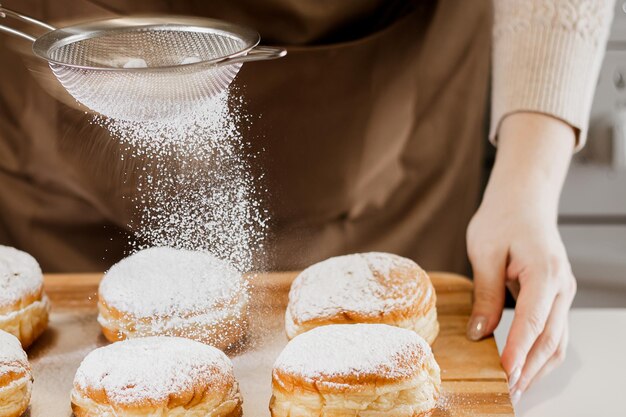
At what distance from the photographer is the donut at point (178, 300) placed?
4.00 ft

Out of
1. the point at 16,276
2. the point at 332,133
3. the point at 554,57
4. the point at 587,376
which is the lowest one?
the point at 587,376

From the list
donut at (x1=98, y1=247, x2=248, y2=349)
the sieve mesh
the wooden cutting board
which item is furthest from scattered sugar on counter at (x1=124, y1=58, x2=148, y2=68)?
the wooden cutting board

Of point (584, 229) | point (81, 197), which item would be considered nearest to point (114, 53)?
point (81, 197)

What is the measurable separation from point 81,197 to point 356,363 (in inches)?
33.7

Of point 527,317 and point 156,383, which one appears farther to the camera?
point 527,317

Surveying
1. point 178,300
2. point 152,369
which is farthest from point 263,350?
point 152,369

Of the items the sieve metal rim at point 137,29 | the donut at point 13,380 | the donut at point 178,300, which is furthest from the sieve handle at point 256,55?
the donut at point 13,380

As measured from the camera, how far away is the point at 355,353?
0.99 metres

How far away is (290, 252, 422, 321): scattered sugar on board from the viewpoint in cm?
118

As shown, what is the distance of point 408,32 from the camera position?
1.77 m

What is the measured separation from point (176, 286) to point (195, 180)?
218 millimetres

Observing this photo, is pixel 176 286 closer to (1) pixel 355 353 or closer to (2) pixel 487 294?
(1) pixel 355 353

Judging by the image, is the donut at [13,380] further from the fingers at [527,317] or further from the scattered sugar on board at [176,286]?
the fingers at [527,317]

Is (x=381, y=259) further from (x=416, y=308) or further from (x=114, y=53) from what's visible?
(x=114, y=53)
